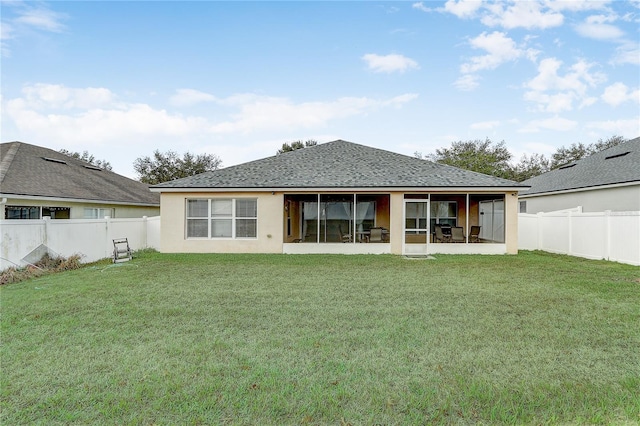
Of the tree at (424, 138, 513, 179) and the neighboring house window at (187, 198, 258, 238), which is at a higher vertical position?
the tree at (424, 138, 513, 179)

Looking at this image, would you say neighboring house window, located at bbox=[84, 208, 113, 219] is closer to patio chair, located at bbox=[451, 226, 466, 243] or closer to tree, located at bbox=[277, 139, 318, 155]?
patio chair, located at bbox=[451, 226, 466, 243]

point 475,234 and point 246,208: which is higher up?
point 246,208

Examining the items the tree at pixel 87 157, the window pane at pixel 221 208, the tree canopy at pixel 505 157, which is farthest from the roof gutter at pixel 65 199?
the tree canopy at pixel 505 157

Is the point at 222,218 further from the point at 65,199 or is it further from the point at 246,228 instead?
the point at 65,199

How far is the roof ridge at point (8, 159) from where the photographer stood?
13294 mm

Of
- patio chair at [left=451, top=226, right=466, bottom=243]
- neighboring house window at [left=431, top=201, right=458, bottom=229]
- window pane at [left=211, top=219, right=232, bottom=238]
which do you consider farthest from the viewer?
neighboring house window at [left=431, top=201, right=458, bottom=229]

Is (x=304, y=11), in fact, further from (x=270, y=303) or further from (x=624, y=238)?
(x=624, y=238)

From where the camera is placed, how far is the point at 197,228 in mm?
14695

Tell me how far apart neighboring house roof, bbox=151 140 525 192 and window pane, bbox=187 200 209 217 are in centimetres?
77

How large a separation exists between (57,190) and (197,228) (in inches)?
231

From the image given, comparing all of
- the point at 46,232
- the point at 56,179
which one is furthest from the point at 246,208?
the point at 56,179

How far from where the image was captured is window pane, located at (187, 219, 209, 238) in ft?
48.0

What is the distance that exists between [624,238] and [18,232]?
60.2 feet

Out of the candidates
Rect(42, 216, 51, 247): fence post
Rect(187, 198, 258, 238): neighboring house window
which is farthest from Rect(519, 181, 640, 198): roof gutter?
Rect(42, 216, 51, 247): fence post
